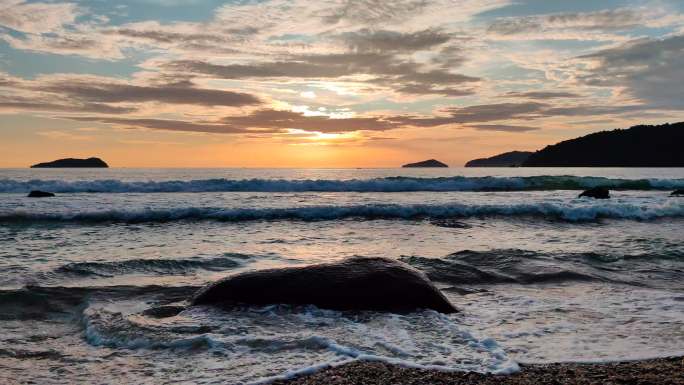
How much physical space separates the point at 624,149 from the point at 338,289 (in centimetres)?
13610

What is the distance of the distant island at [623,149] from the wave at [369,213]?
114 metres

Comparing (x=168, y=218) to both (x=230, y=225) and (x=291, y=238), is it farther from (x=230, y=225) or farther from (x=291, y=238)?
(x=291, y=238)

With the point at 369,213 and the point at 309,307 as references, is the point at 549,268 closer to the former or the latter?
the point at 309,307

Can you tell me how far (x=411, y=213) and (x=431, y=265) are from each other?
10.9 metres

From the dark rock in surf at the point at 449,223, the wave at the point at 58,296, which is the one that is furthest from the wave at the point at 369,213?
the wave at the point at 58,296

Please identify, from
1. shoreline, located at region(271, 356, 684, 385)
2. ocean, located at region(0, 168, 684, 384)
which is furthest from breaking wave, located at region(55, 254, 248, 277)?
shoreline, located at region(271, 356, 684, 385)

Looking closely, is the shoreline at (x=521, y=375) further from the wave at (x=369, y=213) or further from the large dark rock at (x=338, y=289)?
the wave at (x=369, y=213)

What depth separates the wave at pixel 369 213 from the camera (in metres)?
18.5

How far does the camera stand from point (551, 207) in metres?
21.0

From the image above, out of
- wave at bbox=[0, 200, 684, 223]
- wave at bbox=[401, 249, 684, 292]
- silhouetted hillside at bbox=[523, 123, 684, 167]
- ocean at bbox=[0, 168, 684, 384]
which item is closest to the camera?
ocean at bbox=[0, 168, 684, 384]

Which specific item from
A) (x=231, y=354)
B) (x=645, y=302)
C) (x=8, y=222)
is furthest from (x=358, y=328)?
(x=8, y=222)

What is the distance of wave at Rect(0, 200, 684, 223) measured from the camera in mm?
18516

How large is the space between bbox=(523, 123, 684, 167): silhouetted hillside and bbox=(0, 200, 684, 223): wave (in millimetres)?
113597

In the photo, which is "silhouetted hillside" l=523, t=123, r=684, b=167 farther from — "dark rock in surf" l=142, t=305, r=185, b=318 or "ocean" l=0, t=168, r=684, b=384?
"dark rock in surf" l=142, t=305, r=185, b=318
